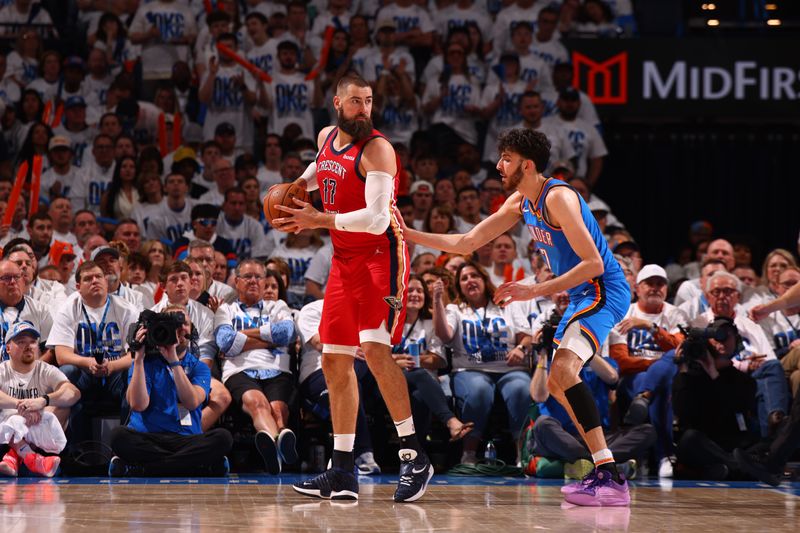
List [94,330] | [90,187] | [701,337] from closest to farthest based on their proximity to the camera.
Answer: [701,337]
[94,330]
[90,187]

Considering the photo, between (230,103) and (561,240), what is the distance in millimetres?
7215

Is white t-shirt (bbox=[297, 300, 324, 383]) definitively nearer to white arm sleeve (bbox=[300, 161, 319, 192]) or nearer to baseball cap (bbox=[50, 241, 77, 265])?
white arm sleeve (bbox=[300, 161, 319, 192])

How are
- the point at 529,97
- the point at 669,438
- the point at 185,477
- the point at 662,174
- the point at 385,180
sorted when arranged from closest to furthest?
the point at 385,180 → the point at 185,477 → the point at 669,438 → the point at 529,97 → the point at 662,174

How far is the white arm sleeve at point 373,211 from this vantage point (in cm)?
543

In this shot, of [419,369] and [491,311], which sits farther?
[491,311]

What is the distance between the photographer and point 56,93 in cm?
1227

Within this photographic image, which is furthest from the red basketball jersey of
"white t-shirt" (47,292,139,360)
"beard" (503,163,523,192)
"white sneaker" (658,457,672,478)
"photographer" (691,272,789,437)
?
"photographer" (691,272,789,437)

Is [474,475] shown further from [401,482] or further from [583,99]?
[583,99]

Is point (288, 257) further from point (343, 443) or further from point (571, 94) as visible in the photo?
point (343, 443)

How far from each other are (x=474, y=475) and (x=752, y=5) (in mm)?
8216

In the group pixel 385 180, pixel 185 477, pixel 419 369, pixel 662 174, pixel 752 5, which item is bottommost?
pixel 185 477

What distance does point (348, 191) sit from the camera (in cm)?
568

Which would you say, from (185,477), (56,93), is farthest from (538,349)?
(56,93)

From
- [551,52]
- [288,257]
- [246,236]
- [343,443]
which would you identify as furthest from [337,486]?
[551,52]
